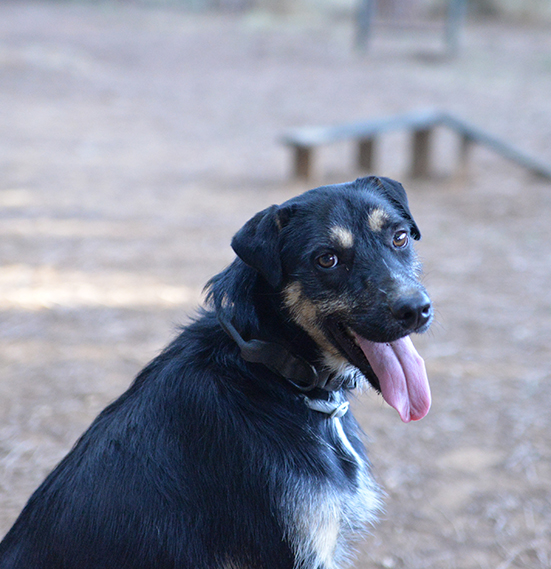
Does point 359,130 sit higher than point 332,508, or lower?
lower

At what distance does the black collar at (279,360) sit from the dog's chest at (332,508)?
0.21 m

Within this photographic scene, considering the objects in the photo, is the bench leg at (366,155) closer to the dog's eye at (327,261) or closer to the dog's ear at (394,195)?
the dog's ear at (394,195)

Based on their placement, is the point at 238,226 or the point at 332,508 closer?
the point at 332,508

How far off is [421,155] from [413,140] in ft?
0.80

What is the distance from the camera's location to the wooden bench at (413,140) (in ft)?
28.7

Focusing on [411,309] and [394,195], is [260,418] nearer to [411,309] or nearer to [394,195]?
[411,309]

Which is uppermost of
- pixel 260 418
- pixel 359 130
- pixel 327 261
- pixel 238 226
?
pixel 327 261

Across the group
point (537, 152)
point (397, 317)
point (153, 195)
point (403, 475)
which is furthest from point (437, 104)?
point (397, 317)

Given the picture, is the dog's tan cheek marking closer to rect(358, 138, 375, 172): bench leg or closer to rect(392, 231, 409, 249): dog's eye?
rect(392, 231, 409, 249): dog's eye

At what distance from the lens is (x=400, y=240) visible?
95.9 inches

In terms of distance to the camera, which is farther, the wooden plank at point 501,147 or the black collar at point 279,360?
the wooden plank at point 501,147

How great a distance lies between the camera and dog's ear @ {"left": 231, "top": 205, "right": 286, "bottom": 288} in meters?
2.23

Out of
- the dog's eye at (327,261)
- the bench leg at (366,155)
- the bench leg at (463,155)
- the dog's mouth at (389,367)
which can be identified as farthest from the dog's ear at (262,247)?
the bench leg at (463,155)

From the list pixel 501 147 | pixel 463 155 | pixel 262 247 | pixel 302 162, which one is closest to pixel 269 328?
pixel 262 247
